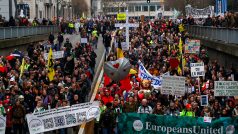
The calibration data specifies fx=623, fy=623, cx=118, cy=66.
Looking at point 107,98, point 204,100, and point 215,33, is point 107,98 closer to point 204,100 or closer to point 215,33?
point 204,100

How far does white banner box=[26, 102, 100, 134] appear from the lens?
16281 mm

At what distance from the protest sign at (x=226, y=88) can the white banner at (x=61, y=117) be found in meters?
4.12

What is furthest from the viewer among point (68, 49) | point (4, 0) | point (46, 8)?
point (46, 8)

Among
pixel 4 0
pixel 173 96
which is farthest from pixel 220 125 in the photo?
pixel 4 0

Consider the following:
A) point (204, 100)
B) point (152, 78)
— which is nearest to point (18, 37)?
point (152, 78)

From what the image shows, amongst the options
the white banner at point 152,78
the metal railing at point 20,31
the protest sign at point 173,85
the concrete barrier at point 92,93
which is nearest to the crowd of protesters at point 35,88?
the concrete barrier at point 92,93

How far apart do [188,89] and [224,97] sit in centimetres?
157

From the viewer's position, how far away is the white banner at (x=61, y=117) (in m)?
16.3

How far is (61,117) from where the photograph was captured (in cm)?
1652

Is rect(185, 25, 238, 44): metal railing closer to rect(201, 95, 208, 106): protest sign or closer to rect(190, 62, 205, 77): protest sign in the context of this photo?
rect(190, 62, 205, 77): protest sign

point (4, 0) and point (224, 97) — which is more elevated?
point (4, 0)

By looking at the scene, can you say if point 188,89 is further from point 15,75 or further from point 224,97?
point 15,75

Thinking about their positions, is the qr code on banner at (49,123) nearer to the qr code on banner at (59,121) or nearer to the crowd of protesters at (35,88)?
the qr code on banner at (59,121)

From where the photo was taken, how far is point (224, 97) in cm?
2023
